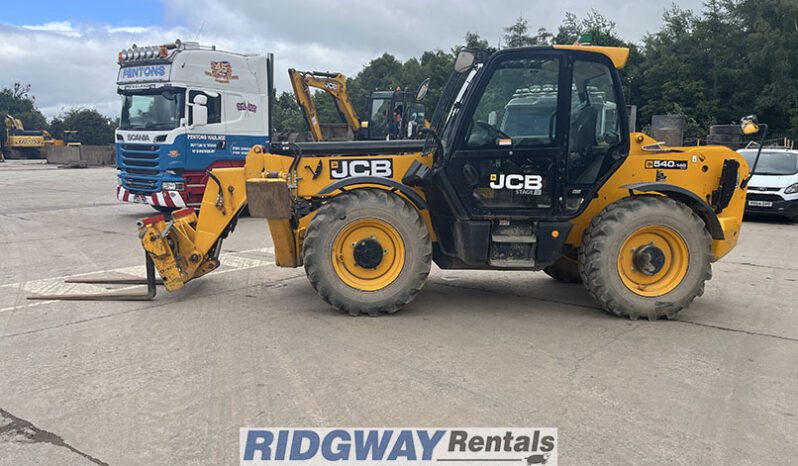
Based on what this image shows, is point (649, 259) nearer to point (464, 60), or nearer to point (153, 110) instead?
point (464, 60)

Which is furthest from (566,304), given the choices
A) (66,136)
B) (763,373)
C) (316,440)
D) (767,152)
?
(66,136)

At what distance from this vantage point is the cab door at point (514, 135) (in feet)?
→ 18.2

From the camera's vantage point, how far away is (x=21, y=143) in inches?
1997

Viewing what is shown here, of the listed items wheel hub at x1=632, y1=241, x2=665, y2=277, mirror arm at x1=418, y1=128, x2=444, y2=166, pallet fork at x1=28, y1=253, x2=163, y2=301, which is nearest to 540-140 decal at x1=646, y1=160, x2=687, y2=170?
wheel hub at x1=632, y1=241, x2=665, y2=277

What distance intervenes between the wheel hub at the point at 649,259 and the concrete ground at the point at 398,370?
0.50 m

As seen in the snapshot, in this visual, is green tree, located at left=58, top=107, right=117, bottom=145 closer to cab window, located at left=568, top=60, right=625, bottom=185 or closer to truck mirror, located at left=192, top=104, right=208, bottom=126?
truck mirror, located at left=192, top=104, right=208, bottom=126

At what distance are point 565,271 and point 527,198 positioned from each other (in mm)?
1760

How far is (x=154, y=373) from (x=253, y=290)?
2511 mm

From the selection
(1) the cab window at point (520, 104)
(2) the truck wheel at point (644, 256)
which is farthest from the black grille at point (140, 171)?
(2) the truck wheel at point (644, 256)

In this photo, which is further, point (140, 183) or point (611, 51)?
point (140, 183)

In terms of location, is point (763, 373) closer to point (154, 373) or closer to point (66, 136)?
point (154, 373)

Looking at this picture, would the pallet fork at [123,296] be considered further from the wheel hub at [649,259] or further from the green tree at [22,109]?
the green tree at [22,109]

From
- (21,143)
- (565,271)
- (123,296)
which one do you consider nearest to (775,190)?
(565,271)

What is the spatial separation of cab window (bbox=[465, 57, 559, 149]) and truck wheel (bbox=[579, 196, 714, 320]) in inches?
38.9
